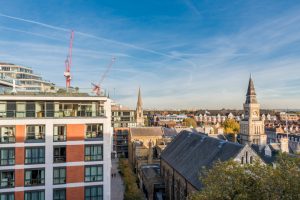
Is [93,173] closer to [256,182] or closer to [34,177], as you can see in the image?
[34,177]

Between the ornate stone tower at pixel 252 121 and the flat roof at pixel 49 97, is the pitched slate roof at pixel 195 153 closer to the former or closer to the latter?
the flat roof at pixel 49 97

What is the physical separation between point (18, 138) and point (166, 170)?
33.9 metres

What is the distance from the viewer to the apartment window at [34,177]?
31547 mm

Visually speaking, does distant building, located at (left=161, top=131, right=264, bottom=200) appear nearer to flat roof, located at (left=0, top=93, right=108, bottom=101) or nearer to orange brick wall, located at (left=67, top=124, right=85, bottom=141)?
orange brick wall, located at (left=67, top=124, right=85, bottom=141)

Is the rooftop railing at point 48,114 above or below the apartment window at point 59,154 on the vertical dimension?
above

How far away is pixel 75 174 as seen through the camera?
32844 mm

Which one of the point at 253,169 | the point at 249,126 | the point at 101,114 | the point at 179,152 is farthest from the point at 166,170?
the point at 249,126

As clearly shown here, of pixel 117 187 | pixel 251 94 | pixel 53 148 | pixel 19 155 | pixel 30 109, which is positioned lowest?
pixel 117 187

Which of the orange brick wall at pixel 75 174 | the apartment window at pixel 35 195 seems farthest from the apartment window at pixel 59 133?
the apartment window at pixel 35 195

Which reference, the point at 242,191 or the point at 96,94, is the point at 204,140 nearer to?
the point at 96,94

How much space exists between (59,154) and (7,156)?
5620mm

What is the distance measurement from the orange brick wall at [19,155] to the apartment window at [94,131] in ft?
24.2

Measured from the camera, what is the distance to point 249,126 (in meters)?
101

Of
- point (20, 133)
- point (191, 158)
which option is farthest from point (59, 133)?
point (191, 158)
